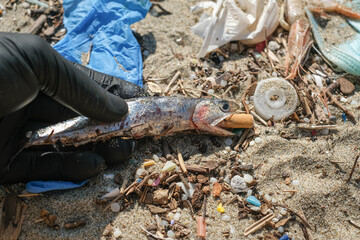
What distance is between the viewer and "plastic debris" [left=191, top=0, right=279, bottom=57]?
3.75 m

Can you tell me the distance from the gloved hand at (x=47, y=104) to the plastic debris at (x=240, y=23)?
113cm

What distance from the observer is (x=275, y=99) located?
341 centimetres

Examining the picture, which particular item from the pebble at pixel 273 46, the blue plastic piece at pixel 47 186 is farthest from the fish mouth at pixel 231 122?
the blue plastic piece at pixel 47 186

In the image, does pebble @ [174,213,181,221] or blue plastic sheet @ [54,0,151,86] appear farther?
blue plastic sheet @ [54,0,151,86]

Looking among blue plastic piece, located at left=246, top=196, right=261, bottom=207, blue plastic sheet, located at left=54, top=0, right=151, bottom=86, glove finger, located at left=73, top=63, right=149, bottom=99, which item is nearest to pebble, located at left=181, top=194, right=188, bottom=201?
blue plastic piece, located at left=246, top=196, right=261, bottom=207

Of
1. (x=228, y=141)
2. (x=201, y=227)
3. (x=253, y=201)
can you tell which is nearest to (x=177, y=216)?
(x=201, y=227)

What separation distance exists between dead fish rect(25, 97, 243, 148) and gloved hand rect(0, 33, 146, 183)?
0.34 feet

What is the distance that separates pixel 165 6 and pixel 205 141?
6.55 ft

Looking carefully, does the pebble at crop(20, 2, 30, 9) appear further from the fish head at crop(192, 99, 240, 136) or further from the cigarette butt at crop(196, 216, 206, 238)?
the cigarette butt at crop(196, 216, 206, 238)

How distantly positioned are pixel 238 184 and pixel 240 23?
1.82 metres

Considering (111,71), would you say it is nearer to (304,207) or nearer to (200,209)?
(200,209)

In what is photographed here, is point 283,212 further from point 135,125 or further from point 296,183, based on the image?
point 135,125

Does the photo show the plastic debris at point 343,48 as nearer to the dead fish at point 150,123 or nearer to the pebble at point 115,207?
the dead fish at point 150,123

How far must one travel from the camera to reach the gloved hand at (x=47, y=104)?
197 cm
